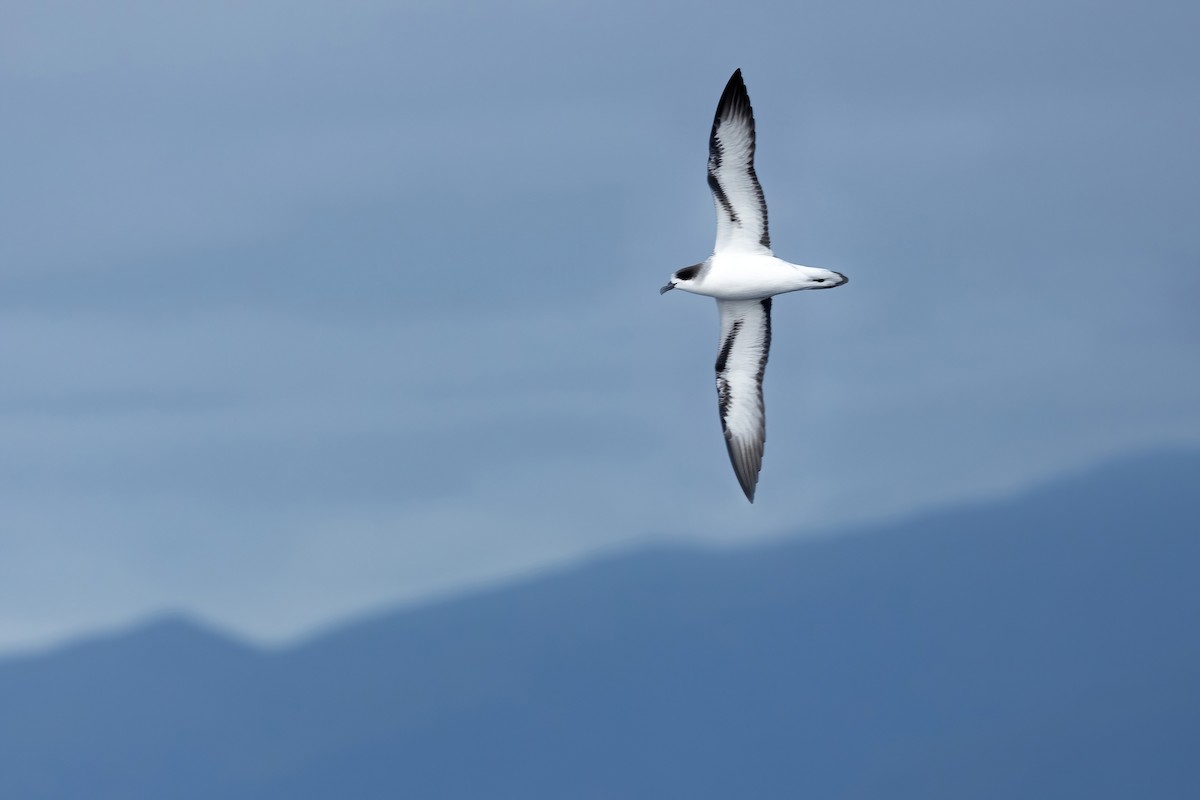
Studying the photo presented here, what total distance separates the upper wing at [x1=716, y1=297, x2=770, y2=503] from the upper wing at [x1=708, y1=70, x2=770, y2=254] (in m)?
1.26

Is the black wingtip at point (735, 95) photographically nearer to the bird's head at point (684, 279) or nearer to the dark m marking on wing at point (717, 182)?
the dark m marking on wing at point (717, 182)

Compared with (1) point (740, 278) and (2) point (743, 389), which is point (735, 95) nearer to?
(1) point (740, 278)

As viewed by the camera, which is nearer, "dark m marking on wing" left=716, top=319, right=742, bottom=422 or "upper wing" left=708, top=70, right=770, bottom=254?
"upper wing" left=708, top=70, right=770, bottom=254

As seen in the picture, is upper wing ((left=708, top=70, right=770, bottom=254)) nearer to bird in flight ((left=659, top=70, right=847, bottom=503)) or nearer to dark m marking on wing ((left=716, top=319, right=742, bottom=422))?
bird in flight ((left=659, top=70, right=847, bottom=503))

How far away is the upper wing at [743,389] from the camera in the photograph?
2600 cm

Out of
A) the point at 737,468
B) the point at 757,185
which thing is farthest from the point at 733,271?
the point at 737,468

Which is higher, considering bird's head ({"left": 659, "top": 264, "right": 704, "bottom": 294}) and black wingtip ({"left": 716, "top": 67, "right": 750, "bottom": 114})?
black wingtip ({"left": 716, "top": 67, "right": 750, "bottom": 114})

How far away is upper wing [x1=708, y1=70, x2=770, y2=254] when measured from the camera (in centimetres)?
2436

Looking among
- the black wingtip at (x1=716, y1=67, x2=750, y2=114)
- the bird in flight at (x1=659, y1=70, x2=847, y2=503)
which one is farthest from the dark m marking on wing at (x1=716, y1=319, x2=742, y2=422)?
the black wingtip at (x1=716, y1=67, x2=750, y2=114)

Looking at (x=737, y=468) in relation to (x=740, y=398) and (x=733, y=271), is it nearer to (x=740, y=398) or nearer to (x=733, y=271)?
(x=740, y=398)

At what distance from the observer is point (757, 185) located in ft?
81.2

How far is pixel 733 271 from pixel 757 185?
116 cm

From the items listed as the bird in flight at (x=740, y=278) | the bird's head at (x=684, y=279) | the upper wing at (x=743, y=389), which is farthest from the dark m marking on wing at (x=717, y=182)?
the upper wing at (x=743, y=389)

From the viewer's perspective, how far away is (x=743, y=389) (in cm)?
2614
